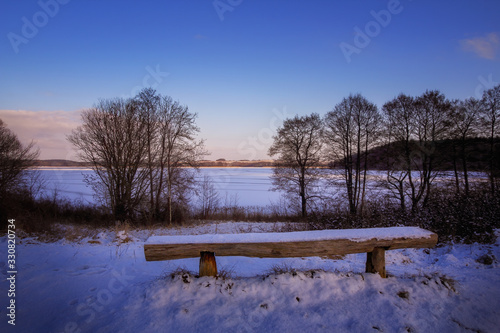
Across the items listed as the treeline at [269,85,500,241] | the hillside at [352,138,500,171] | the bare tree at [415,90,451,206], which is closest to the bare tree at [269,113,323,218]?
the treeline at [269,85,500,241]

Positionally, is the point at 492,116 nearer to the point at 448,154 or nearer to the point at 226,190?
the point at 448,154

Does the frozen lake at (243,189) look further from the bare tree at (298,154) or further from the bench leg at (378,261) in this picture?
the bench leg at (378,261)

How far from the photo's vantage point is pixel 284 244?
313 cm

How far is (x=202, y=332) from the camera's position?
99.3 inches

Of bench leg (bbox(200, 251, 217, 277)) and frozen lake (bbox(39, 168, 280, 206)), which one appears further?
frozen lake (bbox(39, 168, 280, 206))

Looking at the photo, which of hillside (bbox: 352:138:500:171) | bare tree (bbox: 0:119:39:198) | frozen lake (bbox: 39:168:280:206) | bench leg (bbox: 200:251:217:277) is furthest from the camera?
frozen lake (bbox: 39:168:280:206)

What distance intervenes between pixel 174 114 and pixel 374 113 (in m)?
15.7

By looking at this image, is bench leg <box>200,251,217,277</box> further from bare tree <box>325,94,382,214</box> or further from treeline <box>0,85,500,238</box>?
bare tree <box>325,94,382,214</box>

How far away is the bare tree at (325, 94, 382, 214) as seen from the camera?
19.6 metres

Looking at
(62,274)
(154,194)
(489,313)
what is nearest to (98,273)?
(62,274)

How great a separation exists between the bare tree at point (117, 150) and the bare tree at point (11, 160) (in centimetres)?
226

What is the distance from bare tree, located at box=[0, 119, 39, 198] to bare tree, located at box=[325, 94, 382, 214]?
20.2m

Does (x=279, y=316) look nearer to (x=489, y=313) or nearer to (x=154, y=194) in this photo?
(x=489, y=313)

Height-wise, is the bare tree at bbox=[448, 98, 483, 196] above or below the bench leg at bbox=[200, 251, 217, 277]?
above
